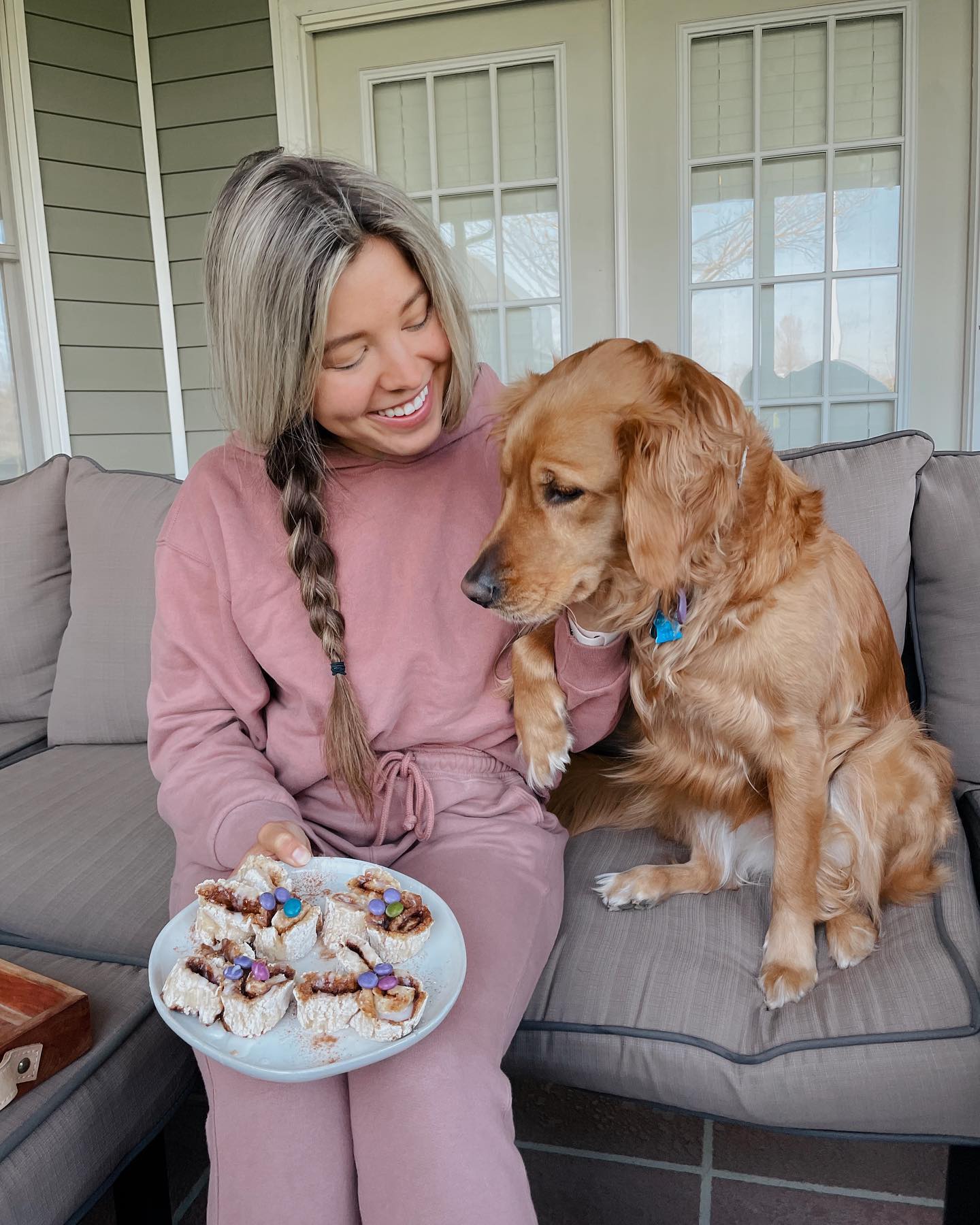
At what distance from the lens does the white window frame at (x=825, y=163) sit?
128 inches

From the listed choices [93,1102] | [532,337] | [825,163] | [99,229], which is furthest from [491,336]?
[93,1102]

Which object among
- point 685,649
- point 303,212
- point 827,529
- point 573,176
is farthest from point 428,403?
point 573,176

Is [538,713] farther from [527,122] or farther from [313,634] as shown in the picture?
[527,122]

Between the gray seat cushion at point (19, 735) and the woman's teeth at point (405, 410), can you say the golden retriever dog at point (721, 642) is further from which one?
the gray seat cushion at point (19, 735)

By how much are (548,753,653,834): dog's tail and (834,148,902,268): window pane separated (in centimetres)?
262

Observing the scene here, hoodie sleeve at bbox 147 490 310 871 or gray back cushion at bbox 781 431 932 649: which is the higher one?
gray back cushion at bbox 781 431 932 649

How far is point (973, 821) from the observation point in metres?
1.57

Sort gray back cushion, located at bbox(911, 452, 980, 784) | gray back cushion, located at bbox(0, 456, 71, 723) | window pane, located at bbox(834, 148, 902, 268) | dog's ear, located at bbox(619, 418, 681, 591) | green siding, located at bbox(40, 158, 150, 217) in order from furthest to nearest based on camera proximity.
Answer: green siding, located at bbox(40, 158, 150, 217)
window pane, located at bbox(834, 148, 902, 268)
gray back cushion, located at bbox(0, 456, 71, 723)
gray back cushion, located at bbox(911, 452, 980, 784)
dog's ear, located at bbox(619, 418, 681, 591)

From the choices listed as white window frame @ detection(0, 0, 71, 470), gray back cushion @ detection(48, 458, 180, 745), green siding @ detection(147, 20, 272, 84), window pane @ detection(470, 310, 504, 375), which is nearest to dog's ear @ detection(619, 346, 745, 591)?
gray back cushion @ detection(48, 458, 180, 745)

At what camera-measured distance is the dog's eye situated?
49.7 inches

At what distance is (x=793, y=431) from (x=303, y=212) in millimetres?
2895

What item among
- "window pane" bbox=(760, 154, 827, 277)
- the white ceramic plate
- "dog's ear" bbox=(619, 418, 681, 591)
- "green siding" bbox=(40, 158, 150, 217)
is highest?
"green siding" bbox=(40, 158, 150, 217)

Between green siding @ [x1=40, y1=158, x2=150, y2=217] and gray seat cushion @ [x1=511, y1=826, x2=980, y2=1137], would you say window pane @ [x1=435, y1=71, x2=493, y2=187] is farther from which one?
gray seat cushion @ [x1=511, y1=826, x2=980, y2=1137]

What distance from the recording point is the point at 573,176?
11.9ft
